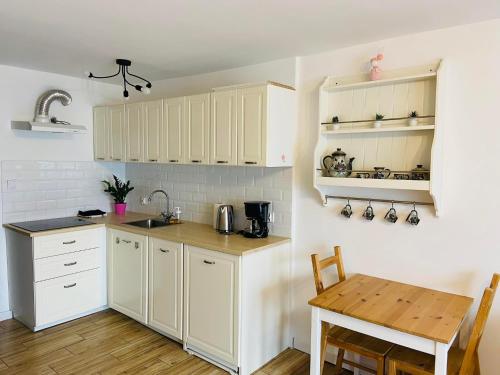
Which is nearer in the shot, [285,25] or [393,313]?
[393,313]

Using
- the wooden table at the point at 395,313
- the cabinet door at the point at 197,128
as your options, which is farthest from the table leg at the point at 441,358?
the cabinet door at the point at 197,128

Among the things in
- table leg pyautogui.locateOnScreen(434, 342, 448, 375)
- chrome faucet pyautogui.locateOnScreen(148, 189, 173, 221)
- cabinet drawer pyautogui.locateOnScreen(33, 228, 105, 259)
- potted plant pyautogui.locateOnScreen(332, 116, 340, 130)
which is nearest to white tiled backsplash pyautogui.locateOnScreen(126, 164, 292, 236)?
chrome faucet pyautogui.locateOnScreen(148, 189, 173, 221)

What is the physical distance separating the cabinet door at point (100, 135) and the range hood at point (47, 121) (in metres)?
0.34

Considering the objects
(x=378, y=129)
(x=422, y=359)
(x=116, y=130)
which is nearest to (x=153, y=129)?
(x=116, y=130)

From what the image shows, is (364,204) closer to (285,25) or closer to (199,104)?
(285,25)

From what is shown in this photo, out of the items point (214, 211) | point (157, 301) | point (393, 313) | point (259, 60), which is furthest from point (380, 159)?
point (157, 301)

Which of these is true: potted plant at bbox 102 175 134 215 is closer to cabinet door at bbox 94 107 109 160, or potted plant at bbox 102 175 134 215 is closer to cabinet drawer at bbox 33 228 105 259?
cabinet door at bbox 94 107 109 160

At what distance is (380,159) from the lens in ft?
8.54

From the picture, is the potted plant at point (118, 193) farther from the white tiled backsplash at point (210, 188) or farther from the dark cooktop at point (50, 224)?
the dark cooktop at point (50, 224)

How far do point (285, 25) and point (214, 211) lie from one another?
1.71m

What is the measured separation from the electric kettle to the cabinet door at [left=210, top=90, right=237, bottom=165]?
1.37 ft

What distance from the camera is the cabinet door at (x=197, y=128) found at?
122 inches

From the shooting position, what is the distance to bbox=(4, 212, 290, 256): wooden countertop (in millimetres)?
2723

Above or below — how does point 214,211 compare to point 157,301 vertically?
above
